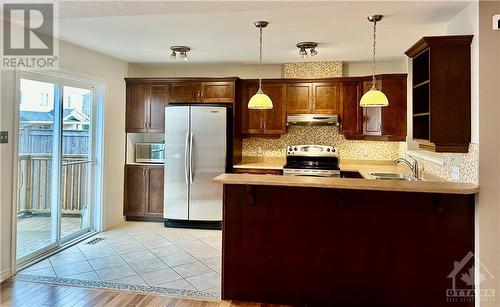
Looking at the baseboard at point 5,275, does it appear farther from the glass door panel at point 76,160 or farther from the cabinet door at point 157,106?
the cabinet door at point 157,106

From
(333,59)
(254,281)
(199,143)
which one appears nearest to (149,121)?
(199,143)

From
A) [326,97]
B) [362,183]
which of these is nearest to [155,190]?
[326,97]

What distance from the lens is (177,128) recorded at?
200 inches

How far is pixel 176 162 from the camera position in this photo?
16.8 feet

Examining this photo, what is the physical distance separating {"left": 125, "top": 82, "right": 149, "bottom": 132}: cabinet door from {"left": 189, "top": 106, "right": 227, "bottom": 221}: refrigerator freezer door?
988 mm

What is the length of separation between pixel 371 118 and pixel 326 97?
2.39 ft

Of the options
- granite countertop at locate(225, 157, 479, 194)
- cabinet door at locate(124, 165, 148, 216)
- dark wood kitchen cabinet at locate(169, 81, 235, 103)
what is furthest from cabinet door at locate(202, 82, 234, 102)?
granite countertop at locate(225, 157, 479, 194)

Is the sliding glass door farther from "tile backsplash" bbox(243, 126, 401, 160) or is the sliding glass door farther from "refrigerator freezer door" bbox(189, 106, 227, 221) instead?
"tile backsplash" bbox(243, 126, 401, 160)

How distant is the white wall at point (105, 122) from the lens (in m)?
3.29

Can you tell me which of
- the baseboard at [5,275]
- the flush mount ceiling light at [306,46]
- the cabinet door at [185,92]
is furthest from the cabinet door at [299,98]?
the baseboard at [5,275]

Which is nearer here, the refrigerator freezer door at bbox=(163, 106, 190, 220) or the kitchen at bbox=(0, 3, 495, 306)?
the kitchen at bbox=(0, 3, 495, 306)

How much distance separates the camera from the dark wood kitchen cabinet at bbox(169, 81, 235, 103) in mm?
5235

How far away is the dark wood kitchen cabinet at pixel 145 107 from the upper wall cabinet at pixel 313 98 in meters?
2.02

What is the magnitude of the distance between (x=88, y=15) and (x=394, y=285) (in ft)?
11.4
